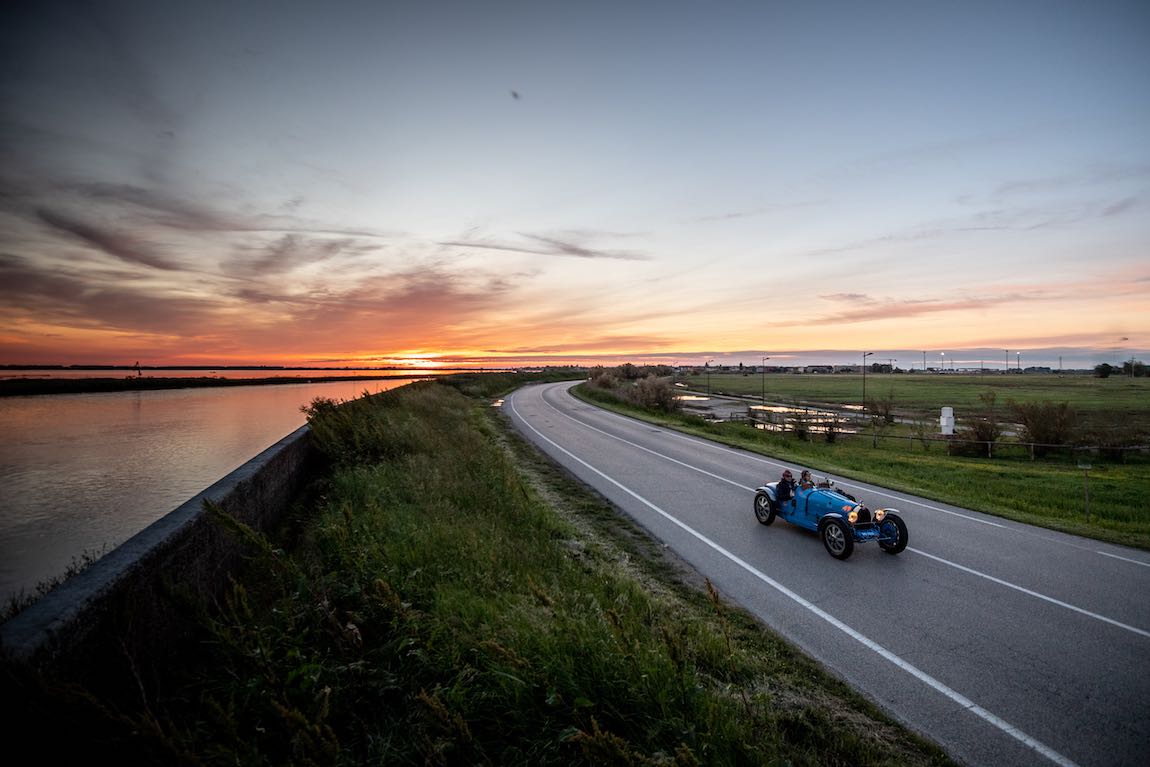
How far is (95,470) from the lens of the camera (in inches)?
597

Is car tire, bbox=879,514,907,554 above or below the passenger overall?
below

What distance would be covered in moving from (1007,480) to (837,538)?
46.6 feet

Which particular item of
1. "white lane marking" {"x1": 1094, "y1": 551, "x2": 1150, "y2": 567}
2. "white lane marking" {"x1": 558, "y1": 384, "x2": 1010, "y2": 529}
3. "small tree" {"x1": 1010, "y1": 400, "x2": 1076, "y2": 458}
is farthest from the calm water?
"small tree" {"x1": 1010, "y1": 400, "x2": 1076, "y2": 458}

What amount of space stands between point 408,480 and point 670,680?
682 centimetres

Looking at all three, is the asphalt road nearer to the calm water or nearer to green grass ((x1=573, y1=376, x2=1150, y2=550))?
green grass ((x1=573, y1=376, x2=1150, y2=550))

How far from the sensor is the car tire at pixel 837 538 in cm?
878

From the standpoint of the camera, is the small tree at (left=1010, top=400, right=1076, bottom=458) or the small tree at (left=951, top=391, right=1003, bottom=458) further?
the small tree at (left=951, top=391, right=1003, bottom=458)

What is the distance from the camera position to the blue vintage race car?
8.93m

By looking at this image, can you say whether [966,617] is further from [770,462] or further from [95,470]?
[95,470]

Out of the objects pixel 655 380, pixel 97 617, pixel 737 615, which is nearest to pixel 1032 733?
pixel 737 615

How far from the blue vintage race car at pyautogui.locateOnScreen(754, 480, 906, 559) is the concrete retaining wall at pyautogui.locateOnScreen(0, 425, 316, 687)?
8991mm

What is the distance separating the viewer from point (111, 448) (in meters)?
18.4

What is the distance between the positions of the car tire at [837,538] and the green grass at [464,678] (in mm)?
2975

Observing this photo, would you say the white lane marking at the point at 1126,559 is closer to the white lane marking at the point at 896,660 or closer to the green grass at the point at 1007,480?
the green grass at the point at 1007,480
